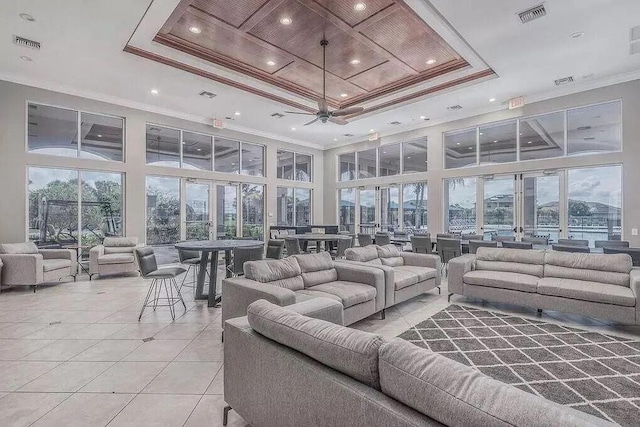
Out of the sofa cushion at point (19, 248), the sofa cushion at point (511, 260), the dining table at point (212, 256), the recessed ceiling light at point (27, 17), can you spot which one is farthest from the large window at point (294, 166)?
the sofa cushion at point (511, 260)

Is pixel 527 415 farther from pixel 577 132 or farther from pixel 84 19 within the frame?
pixel 577 132

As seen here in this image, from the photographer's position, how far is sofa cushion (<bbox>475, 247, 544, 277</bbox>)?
4633mm

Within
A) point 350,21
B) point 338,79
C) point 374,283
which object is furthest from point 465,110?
point 374,283

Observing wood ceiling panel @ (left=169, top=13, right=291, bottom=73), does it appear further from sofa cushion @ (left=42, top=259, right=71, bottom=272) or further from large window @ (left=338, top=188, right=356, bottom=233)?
large window @ (left=338, top=188, right=356, bottom=233)

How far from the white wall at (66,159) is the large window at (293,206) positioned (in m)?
1.11

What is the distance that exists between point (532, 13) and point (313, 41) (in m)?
2.91

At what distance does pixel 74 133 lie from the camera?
705 centimetres

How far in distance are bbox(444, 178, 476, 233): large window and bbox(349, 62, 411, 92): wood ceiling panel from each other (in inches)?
137

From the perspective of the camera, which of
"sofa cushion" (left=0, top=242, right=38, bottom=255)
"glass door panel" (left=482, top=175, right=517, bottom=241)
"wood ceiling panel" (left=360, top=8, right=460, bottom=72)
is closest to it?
"wood ceiling panel" (left=360, top=8, right=460, bottom=72)

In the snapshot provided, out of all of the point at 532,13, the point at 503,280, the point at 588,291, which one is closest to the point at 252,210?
the point at 503,280

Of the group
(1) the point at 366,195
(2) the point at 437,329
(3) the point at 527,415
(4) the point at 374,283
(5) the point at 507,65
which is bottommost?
(2) the point at 437,329

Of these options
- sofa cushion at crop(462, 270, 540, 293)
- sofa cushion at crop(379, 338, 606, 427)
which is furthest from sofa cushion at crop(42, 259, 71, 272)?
sofa cushion at crop(462, 270, 540, 293)

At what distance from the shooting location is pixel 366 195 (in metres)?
11.0

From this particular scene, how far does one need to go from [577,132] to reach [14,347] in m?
9.63
